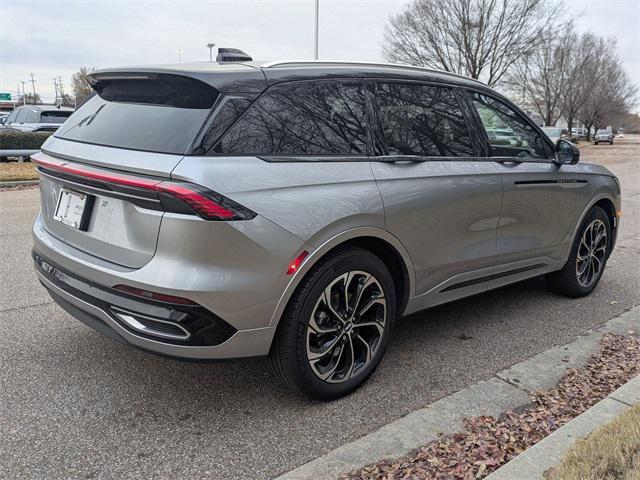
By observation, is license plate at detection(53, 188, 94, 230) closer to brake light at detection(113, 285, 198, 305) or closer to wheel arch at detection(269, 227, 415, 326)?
brake light at detection(113, 285, 198, 305)

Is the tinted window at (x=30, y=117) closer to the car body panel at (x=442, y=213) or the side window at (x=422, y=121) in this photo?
the side window at (x=422, y=121)

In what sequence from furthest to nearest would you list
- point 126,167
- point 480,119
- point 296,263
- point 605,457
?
point 480,119
point 296,263
point 126,167
point 605,457

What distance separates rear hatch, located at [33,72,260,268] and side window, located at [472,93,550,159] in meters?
2.14

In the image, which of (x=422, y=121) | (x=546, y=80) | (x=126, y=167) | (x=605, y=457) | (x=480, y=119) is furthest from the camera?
(x=546, y=80)

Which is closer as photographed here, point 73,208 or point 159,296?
point 159,296

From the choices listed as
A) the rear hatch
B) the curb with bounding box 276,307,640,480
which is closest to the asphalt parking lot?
the curb with bounding box 276,307,640,480

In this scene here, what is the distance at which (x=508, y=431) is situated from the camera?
283 centimetres

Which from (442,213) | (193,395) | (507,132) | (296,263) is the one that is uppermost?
(507,132)

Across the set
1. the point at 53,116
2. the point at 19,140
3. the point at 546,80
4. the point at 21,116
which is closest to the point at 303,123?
the point at 19,140

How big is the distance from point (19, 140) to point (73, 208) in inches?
582

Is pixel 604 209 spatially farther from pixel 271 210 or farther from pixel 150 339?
pixel 150 339

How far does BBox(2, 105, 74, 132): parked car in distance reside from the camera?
1916 cm

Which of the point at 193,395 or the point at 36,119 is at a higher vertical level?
the point at 36,119

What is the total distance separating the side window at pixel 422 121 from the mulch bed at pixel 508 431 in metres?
1.56
